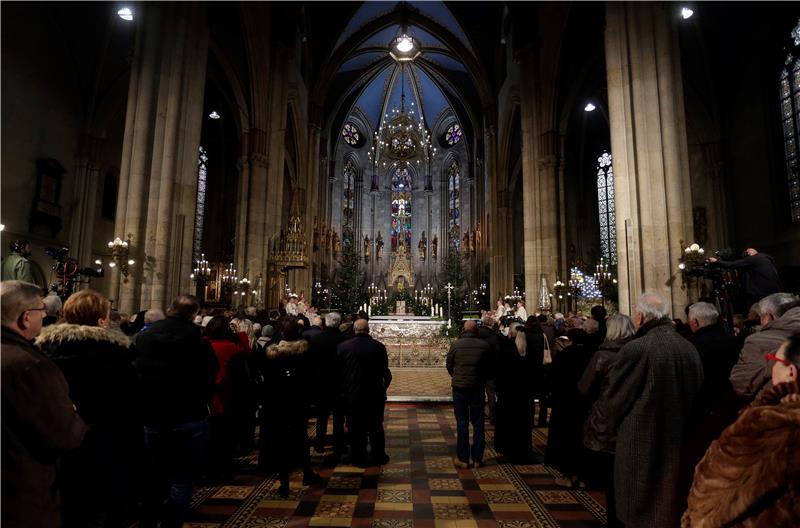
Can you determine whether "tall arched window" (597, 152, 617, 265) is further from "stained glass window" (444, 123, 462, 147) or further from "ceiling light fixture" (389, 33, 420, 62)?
"stained glass window" (444, 123, 462, 147)

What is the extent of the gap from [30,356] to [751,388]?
11.0 feet

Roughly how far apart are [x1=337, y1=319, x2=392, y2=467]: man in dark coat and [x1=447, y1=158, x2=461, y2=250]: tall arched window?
3086 cm

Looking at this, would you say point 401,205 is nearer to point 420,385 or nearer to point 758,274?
point 420,385

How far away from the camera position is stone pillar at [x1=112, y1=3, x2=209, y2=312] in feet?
30.9

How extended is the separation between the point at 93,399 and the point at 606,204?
1094 inches

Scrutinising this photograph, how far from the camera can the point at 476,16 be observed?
27156 millimetres

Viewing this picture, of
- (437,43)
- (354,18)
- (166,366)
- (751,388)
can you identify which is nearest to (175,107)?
(166,366)

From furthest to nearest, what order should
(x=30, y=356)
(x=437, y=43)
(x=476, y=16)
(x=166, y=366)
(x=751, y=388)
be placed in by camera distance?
(x=437, y=43), (x=476, y=16), (x=166, y=366), (x=751, y=388), (x=30, y=356)

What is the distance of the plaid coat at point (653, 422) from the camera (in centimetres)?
271

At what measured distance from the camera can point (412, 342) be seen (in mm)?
14266

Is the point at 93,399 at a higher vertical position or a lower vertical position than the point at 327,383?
higher

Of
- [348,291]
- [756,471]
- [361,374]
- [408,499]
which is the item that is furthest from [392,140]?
[756,471]

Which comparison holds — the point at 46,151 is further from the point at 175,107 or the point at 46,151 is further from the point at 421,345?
the point at 421,345

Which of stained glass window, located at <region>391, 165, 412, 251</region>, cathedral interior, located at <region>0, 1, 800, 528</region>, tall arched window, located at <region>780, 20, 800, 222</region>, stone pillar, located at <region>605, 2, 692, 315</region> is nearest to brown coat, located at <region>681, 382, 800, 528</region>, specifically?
cathedral interior, located at <region>0, 1, 800, 528</region>
